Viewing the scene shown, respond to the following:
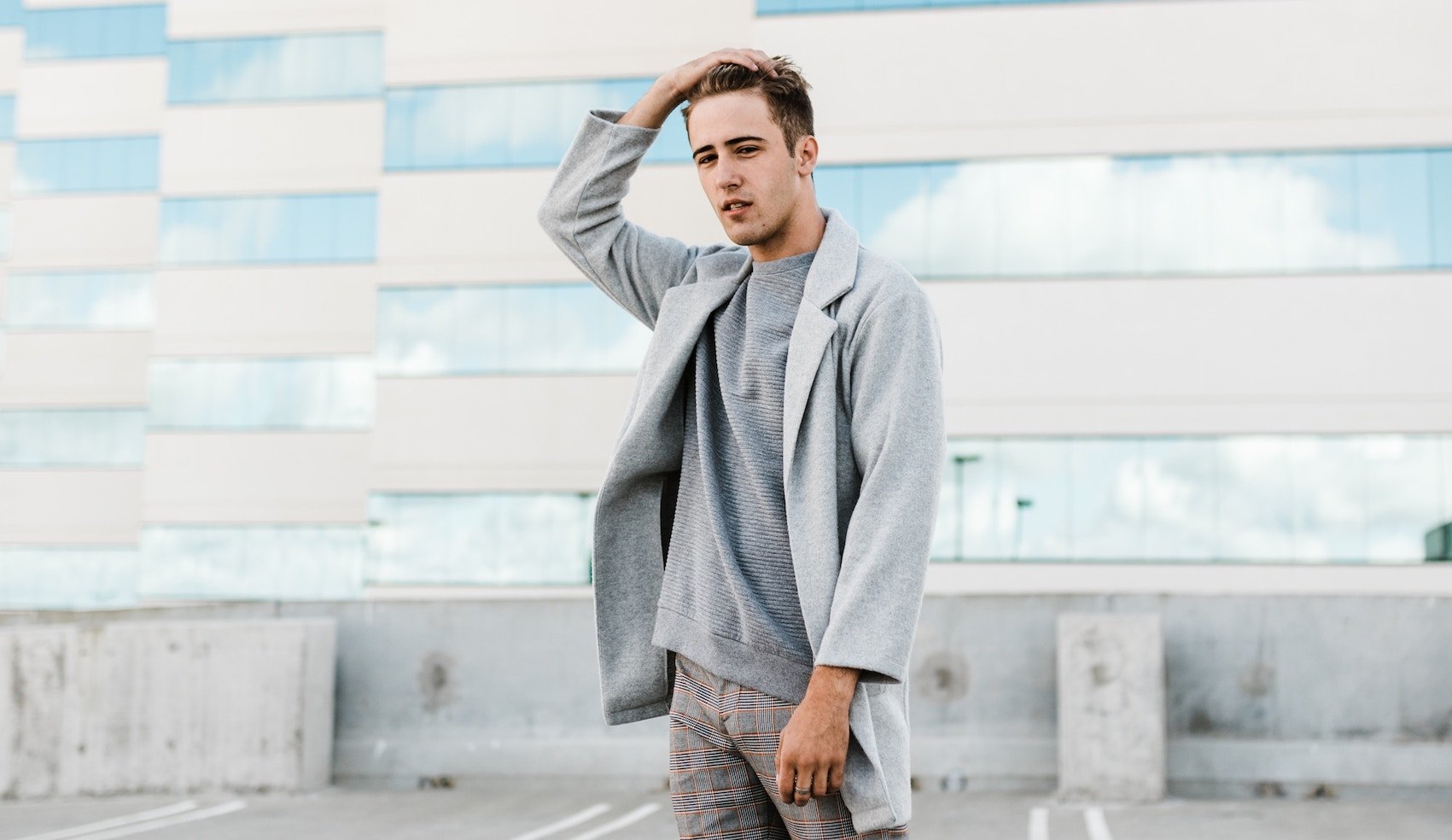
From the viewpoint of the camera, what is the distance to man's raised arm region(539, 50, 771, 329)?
2650 millimetres

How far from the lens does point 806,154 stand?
2396 millimetres

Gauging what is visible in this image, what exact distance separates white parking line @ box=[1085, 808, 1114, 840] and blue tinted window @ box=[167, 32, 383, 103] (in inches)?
1212

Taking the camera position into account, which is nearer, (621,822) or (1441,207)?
(621,822)

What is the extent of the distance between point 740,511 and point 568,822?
23.4 feet

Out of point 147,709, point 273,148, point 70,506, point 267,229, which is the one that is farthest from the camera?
point 70,506

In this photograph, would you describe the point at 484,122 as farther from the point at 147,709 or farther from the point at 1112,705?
the point at 1112,705

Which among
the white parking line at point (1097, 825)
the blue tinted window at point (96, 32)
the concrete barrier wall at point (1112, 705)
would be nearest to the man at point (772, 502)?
the white parking line at point (1097, 825)

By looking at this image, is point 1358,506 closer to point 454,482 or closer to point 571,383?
point 571,383

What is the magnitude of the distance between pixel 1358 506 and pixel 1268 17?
26.0ft

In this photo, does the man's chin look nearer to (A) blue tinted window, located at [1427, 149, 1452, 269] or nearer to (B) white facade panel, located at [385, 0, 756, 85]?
(A) blue tinted window, located at [1427, 149, 1452, 269]

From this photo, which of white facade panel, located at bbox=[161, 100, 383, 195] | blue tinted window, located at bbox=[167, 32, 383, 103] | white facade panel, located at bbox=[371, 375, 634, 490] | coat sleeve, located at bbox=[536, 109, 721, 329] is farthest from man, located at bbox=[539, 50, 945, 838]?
blue tinted window, located at bbox=[167, 32, 383, 103]

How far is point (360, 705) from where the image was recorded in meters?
10.4

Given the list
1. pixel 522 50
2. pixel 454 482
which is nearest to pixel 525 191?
pixel 522 50

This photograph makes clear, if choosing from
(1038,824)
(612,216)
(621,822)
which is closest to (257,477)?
(621,822)
